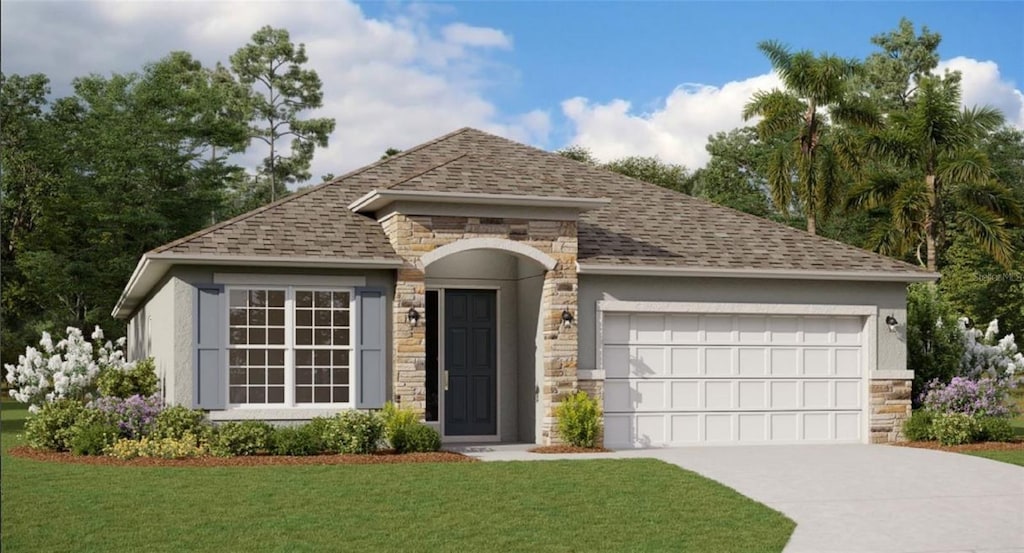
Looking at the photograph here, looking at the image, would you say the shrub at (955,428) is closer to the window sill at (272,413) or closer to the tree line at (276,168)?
the window sill at (272,413)

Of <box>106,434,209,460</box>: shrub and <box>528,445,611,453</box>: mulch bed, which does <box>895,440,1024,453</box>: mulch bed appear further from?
<box>106,434,209,460</box>: shrub

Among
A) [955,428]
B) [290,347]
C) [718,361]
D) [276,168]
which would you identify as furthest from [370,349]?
[276,168]

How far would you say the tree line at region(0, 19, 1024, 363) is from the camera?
104 feet

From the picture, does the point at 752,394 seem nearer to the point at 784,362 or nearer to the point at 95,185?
the point at 784,362

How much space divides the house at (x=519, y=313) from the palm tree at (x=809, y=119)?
10778 mm

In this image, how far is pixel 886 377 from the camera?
62.8 ft

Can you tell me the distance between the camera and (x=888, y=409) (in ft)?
62.8

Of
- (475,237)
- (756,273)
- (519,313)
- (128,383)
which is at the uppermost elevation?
(475,237)

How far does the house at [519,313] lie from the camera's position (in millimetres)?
16594

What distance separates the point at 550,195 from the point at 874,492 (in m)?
6.38

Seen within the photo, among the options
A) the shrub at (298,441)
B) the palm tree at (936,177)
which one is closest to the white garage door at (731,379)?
the shrub at (298,441)

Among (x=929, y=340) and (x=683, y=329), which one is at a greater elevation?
(x=683, y=329)

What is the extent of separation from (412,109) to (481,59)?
10385 millimetres

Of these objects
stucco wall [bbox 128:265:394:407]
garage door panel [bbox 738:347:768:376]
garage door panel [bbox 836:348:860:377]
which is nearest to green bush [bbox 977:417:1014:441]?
garage door panel [bbox 836:348:860:377]
